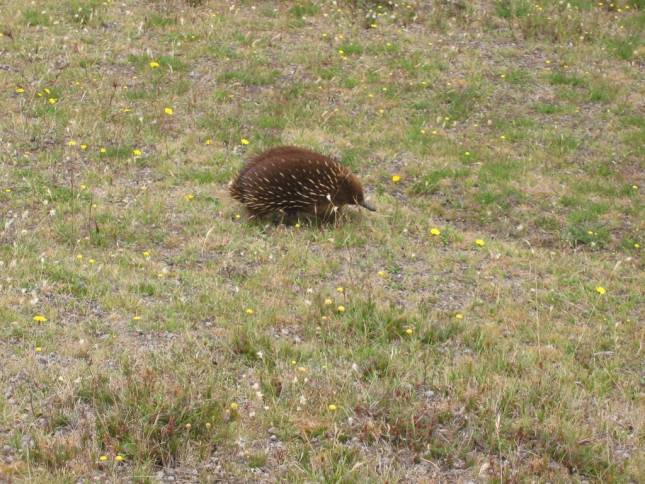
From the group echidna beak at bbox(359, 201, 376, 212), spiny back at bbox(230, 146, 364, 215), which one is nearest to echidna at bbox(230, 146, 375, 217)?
spiny back at bbox(230, 146, 364, 215)

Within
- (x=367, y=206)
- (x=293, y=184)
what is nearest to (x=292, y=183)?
(x=293, y=184)

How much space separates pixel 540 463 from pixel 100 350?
10.5ft

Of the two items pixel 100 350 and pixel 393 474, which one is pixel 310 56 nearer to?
pixel 100 350

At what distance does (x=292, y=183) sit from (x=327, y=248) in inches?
31.8

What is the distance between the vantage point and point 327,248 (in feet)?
29.9

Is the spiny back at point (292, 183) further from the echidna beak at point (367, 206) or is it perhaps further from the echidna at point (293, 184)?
the echidna beak at point (367, 206)

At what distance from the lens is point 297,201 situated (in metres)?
9.49

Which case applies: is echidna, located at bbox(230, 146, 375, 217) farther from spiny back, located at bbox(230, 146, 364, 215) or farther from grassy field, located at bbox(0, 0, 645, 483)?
grassy field, located at bbox(0, 0, 645, 483)

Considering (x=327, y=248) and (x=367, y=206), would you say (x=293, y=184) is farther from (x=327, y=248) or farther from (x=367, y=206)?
(x=367, y=206)

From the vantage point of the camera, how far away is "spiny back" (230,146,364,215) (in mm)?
9344

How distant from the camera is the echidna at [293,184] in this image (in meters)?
9.34

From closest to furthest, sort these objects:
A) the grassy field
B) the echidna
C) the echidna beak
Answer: the grassy field → the echidna → the echidna beak

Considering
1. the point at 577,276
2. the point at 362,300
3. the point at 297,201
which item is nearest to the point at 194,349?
the point at 362,300

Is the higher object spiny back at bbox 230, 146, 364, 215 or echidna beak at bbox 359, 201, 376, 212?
spiny back at bbox 230, 146, 364, 215
